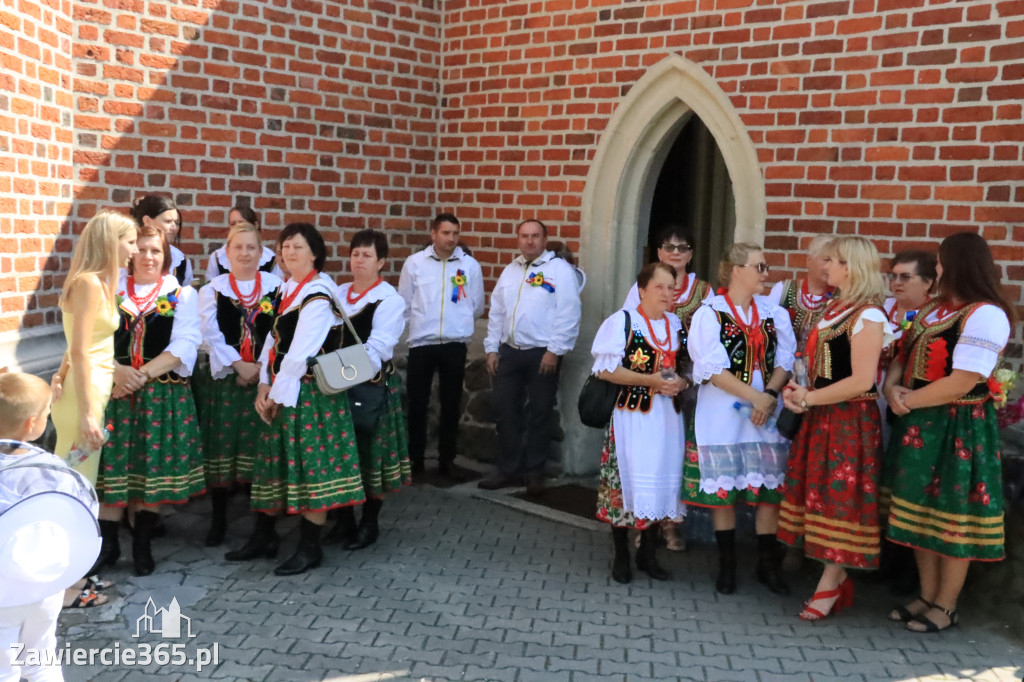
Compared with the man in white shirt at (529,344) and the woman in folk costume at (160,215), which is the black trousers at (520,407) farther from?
the woman in folk costume at (160,215)

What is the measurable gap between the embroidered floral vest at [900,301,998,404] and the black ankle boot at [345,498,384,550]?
2813 millimetres

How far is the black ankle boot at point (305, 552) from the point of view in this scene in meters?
5.04

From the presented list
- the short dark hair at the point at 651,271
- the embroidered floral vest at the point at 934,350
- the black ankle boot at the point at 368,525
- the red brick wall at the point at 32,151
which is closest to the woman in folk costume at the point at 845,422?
the embroidered floral vest at the point at 934,350

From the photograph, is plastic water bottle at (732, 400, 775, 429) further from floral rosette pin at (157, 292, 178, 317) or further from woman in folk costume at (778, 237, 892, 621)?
floral rosette pin at (157, 292, 178, 317)

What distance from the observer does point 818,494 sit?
14.9 ft

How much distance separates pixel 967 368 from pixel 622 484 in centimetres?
167

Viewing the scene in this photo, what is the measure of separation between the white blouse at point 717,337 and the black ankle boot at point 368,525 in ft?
6.27

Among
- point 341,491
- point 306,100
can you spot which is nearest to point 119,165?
point 306,100

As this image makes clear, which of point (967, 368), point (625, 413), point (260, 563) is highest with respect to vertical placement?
point (967, 368)

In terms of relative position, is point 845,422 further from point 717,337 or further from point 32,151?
point 32,151

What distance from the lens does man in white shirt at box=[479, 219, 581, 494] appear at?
6.86m

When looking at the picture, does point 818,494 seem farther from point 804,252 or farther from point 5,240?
point 5,240

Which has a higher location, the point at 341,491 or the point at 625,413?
the point at 625,413

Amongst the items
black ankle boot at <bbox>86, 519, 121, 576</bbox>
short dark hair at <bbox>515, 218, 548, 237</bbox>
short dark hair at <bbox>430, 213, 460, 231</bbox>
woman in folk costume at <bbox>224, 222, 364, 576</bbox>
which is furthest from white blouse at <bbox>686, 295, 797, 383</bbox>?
black ankle boot at <bbox>86, 519, 121, 576</bbox>
